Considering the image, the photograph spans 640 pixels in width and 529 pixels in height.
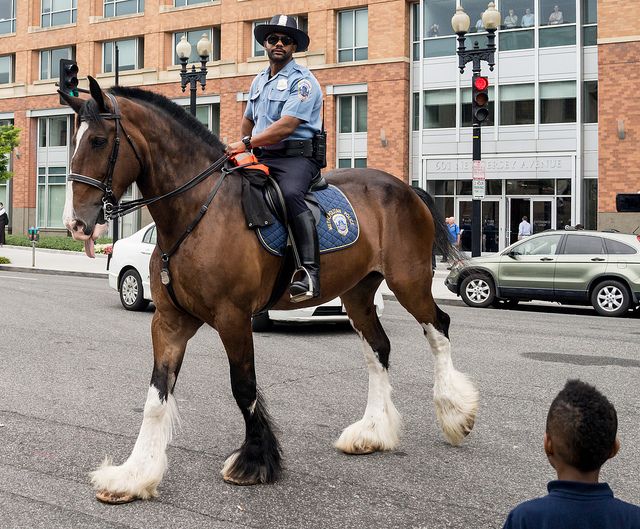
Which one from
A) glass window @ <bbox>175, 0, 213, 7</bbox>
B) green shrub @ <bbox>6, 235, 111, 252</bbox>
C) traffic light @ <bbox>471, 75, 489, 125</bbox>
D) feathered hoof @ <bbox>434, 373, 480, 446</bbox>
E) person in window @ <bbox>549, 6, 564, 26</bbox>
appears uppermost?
glass window @ <bbox>175, 0, 213, 7</bbox>

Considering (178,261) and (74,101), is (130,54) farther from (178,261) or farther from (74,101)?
(178,261)

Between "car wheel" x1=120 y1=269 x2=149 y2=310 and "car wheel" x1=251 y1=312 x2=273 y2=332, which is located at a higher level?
"car wheel" x1=120 y1=269 x2=149 y2=310

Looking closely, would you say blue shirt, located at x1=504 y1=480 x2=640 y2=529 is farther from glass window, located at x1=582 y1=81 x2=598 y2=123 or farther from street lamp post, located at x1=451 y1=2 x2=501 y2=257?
glass window, located at x1=582 y1=81 x2=598 y2=123

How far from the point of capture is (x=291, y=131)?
17.9ft

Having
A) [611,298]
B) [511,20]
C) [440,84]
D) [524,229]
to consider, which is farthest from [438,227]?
[440,84]

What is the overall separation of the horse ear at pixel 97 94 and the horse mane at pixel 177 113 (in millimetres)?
374

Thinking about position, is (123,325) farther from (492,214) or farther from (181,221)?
(492,214)

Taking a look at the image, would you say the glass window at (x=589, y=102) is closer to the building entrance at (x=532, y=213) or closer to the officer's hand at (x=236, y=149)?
the building entrance at (x=532, y=213)

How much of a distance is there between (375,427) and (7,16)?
1927 inches

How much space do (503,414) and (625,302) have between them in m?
10.2

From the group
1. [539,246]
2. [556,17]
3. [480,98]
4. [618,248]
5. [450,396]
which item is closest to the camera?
[450,396]

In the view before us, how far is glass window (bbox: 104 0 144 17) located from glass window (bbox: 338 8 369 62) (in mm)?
12195

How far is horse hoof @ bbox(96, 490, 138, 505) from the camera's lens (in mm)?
4578

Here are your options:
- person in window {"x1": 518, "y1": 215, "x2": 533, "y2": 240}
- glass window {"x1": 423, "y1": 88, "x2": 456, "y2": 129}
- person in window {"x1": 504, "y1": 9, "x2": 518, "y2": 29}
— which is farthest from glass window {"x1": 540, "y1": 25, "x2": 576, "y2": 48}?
person in window {"x1": 518, "y1": 215, "x2": 533, "y2": 240}
